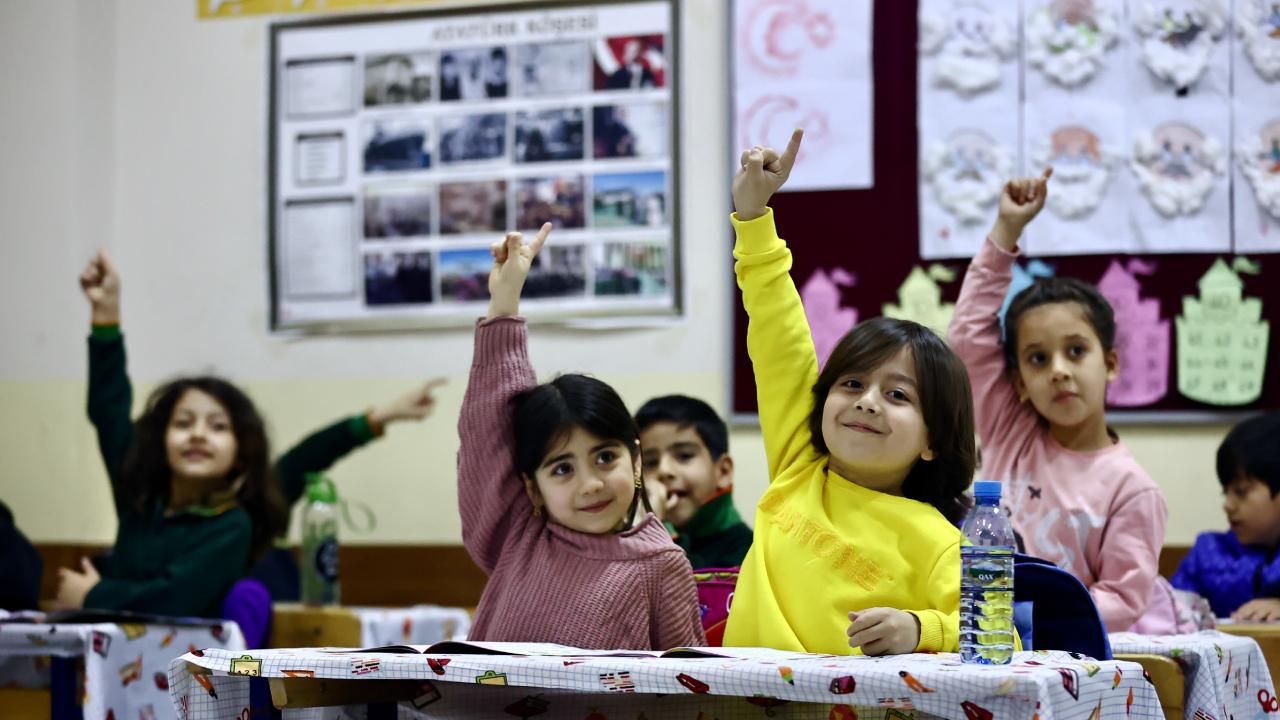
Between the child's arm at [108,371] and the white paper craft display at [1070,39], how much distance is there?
7.58 ft

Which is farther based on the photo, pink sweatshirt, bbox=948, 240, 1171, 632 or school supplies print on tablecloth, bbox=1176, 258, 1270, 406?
school supplies print on tablecloth, bbox=1176, 258, 1270, 406

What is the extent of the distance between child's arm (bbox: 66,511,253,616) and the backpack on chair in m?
1.86

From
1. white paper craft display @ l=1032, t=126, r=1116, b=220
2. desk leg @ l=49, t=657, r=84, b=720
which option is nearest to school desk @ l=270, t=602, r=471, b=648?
desk leg @ l=49, t=657, r=84, b=720

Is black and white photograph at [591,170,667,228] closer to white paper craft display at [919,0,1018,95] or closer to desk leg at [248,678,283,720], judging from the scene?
white paper craft display at [919,0,1018,95]

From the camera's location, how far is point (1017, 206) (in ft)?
8.14

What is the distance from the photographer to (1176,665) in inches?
72.1

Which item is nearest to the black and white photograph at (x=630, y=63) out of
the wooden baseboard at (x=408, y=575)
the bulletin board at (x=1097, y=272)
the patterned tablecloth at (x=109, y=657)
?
the bulletin board at (x=1097, y=272)

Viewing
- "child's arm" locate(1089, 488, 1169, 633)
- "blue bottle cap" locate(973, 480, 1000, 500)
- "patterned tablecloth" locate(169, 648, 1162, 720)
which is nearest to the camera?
"patterned tablecloth" locate(169, 648, 1162, 720)

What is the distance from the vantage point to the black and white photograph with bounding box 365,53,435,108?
385 centimetres

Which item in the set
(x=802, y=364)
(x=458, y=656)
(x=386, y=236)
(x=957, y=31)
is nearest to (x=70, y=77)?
(x=386, y=236)

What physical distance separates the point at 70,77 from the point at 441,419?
150 centimetres

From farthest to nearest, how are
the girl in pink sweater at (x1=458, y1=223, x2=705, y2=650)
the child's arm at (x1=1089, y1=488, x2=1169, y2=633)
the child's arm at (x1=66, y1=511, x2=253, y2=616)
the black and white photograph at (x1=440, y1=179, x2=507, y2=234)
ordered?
the black and white photograph at (x1=440, y1=179, x2=507, y2=234) < the child's arm at (x1=66, y1=511, x2=253, y2=616) < the child's arm at (x1=1089, y1=488, x2=1169, y2=633) < the girl in pink sweater at (x1=458, y1=223, x2=705, y2=650)

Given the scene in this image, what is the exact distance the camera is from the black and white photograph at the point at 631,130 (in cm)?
368

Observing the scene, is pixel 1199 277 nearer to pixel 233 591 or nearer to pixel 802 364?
pixel 802 364
